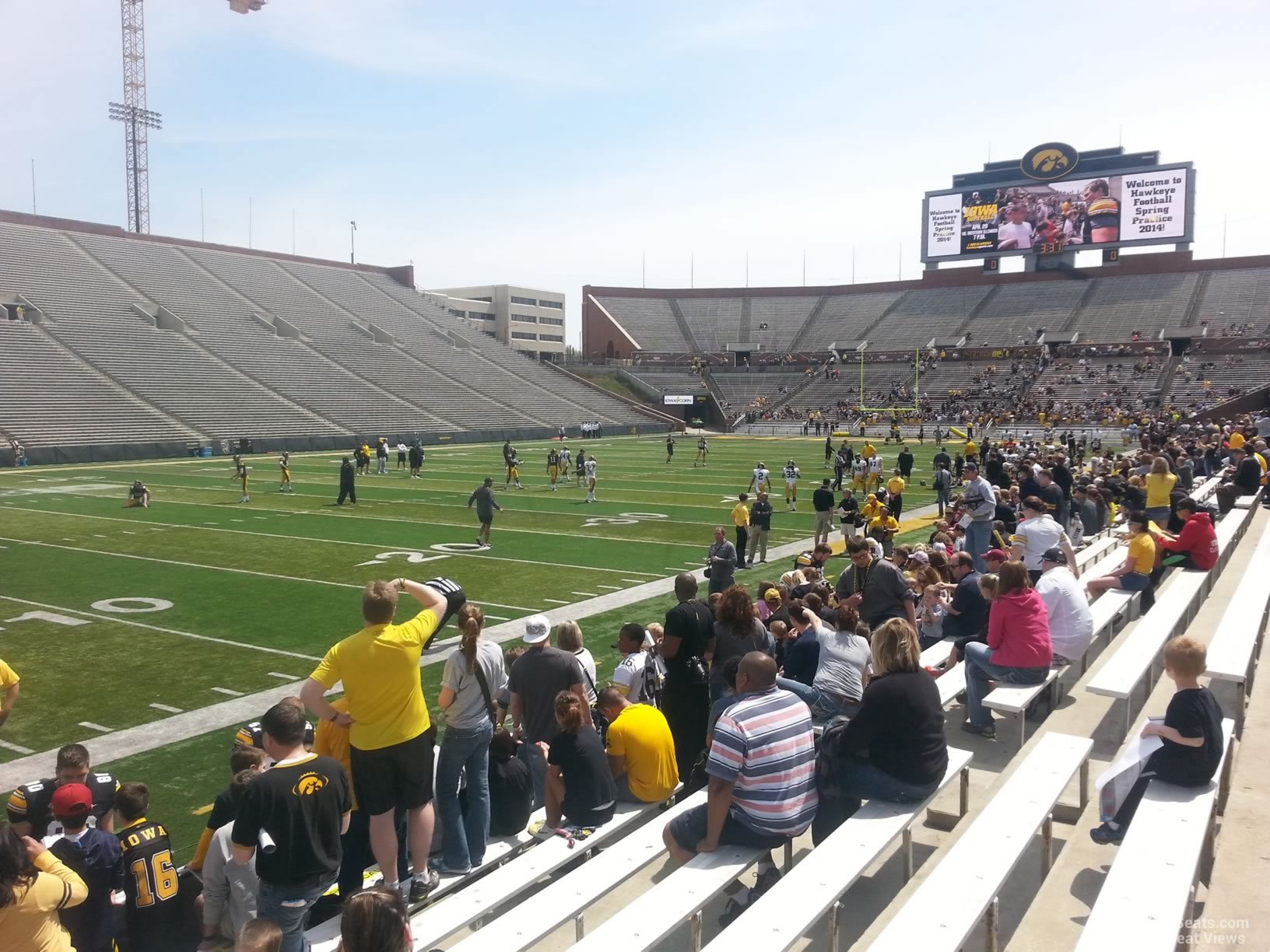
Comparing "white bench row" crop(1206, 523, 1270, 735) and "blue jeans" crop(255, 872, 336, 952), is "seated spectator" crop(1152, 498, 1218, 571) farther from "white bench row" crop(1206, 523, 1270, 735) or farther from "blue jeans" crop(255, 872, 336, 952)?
"blue jeans" crop(255, 872, 336, 952)

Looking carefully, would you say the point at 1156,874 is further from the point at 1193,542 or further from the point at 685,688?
the point at 1193,542

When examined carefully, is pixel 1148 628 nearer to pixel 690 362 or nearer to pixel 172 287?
pixel 172 287

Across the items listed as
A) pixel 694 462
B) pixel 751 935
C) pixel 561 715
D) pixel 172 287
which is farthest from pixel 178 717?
pixel 172 287

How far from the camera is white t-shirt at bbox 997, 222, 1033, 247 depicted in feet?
228

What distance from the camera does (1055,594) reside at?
22.4ft

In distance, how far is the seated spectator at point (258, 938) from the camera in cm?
296

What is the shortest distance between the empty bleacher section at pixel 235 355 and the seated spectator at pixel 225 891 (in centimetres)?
3910

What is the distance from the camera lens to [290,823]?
12.7ft

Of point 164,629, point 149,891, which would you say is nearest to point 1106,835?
point 149,891

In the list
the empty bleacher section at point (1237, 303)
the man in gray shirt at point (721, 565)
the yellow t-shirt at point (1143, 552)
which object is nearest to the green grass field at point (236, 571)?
the man in gray shirt at point (721, 565)

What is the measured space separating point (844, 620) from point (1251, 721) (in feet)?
10.2

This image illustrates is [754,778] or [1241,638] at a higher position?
[1241,638]

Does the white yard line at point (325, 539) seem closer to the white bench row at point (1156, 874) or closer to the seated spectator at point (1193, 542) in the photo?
the seated spectator at point (1193, 542)

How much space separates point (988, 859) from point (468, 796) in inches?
100
